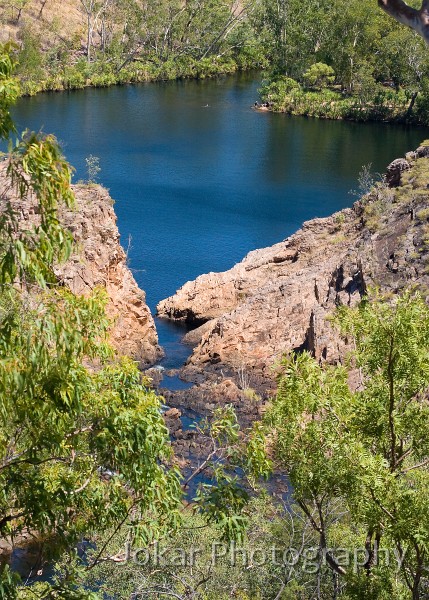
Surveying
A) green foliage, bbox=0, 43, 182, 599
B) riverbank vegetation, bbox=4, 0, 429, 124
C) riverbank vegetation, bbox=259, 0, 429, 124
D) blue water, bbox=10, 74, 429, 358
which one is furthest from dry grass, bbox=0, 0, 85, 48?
green foliage, bbox=0, 43, 182, 599

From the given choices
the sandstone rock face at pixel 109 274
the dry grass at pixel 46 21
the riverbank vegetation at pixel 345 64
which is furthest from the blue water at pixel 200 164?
the dry grass at pixel 46 21

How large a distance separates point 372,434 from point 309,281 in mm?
26457

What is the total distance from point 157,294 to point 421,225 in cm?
1266

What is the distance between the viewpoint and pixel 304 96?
87.4 meters

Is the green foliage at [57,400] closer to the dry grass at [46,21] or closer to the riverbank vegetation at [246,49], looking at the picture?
the riverbank vegetation at [246,49]

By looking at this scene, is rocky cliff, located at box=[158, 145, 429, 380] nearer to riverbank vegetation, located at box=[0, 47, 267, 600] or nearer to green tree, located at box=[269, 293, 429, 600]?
green tree, located at box=[269, 293, 429, 600]

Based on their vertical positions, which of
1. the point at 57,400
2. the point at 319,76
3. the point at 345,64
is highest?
the point at 345,64

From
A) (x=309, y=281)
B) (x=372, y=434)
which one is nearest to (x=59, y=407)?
(x=372, y=434)

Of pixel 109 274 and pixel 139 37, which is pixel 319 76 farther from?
pixel 109 274

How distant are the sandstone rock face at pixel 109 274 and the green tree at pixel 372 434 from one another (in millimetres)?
21674

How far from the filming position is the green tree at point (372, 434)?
468 inches

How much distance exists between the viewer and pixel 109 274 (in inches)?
1465

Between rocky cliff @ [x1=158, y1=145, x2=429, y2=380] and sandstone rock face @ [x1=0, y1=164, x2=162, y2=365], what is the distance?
2114mm

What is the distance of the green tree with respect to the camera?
1188 cm
